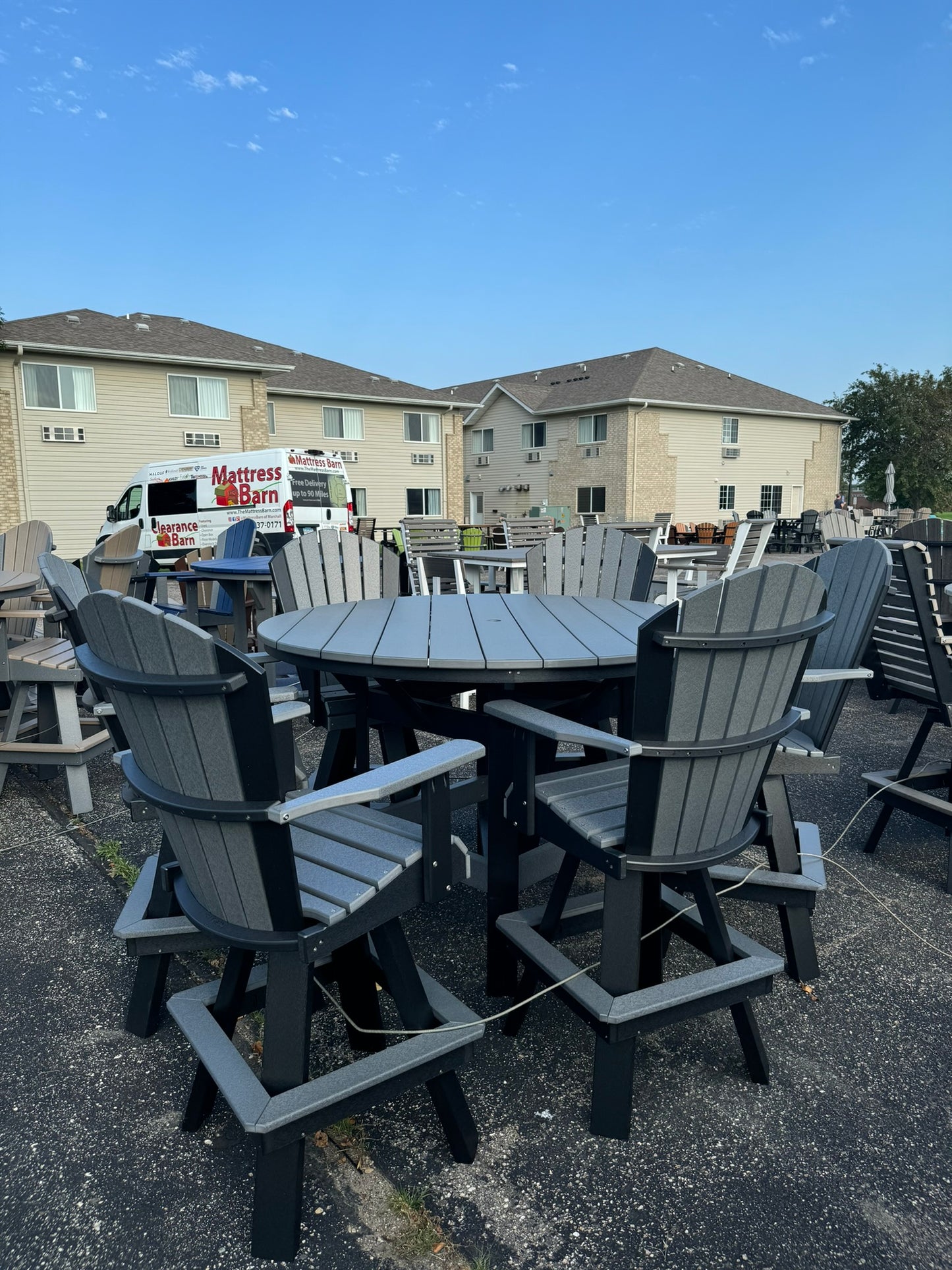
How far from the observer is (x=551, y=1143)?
1693 mm

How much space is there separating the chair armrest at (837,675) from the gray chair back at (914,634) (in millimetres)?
600

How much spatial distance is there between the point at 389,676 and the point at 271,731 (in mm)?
786

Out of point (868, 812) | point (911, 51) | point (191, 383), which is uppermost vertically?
point (911, 51)

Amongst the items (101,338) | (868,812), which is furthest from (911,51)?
(868,812)

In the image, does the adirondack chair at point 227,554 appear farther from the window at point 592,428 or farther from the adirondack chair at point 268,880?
the window at point 592,428

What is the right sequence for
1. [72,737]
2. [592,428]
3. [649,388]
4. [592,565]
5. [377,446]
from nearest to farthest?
[72,737]
[592,565]
[377,446]
[649,388]
[592,428]

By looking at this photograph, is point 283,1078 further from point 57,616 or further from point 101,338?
point 101,338

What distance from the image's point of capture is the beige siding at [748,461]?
30.0 m

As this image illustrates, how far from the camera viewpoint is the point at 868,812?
3.58 meters

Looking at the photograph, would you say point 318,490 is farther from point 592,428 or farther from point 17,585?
point 592,428

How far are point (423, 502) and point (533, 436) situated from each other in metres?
7.35

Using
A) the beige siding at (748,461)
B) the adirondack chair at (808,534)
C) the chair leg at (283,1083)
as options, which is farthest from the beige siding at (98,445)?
the chair leg at (283,1083)

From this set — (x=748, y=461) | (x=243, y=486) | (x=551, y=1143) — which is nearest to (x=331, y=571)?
(x=551, y=1143)

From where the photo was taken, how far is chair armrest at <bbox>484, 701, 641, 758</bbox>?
1.61 meters
